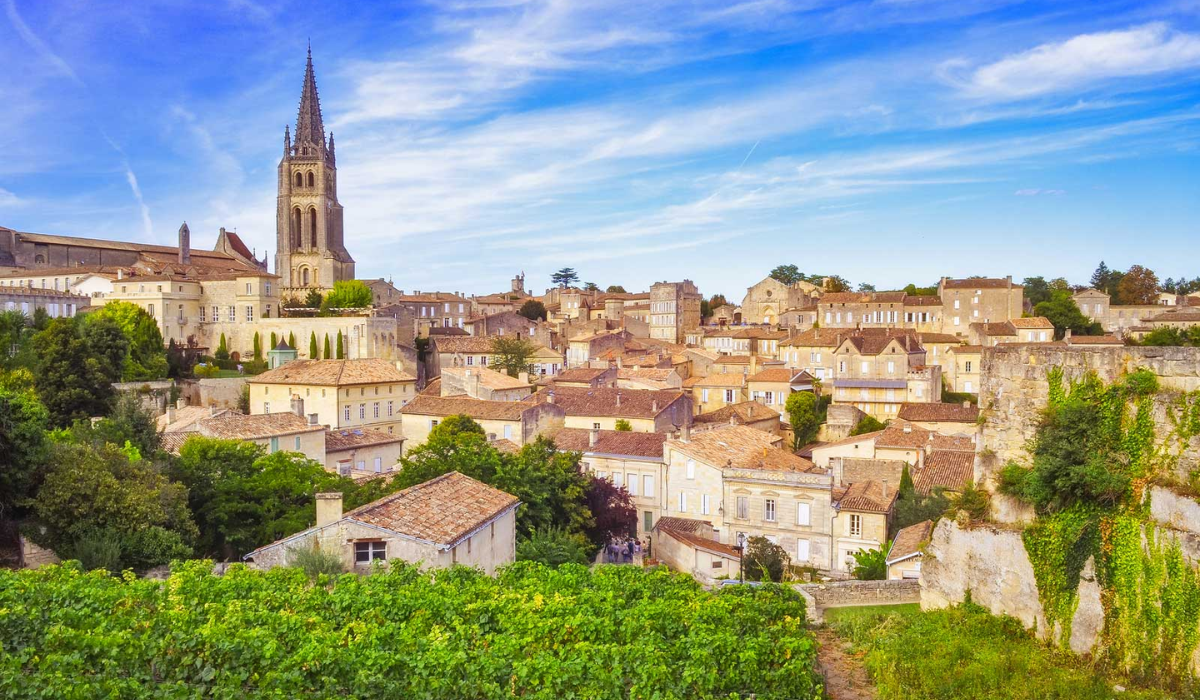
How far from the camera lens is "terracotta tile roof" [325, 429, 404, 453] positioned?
34.6m

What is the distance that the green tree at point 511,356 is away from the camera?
57.7 metres

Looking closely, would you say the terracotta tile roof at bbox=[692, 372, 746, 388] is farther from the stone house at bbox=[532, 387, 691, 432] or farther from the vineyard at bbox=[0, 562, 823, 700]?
the vineyard at bbox=[0, 562, 823, 700]

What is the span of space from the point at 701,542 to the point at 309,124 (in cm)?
7126

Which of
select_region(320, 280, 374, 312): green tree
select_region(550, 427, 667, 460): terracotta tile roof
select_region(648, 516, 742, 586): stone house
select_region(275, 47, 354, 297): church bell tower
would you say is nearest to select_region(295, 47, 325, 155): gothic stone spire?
select_region(275, 47, 354, 297): church bell tower

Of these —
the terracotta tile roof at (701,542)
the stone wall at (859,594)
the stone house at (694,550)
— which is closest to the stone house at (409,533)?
the stone wall at (859,594)

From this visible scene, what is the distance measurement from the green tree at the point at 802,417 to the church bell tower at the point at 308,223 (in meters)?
47.7

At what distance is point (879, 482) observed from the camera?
3319 cm

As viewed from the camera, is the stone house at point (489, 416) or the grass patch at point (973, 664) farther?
the stone house at point (489, 416)

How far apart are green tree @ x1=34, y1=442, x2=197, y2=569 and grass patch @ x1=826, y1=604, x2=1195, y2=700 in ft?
49.9

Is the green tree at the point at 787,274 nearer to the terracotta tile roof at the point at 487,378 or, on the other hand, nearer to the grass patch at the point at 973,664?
the terracotta tile roof at the point at 487,378

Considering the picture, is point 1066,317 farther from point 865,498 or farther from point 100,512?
point 100,512

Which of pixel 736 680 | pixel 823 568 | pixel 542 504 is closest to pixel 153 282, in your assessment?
pixel 542 504

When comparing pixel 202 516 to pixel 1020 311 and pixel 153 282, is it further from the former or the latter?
pixel 1020 311

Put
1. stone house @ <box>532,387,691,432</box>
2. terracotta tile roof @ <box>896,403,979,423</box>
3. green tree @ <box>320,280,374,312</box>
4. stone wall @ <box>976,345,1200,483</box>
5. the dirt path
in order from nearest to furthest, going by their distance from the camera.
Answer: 1. stone wall @ <box>976,345,1200,483</box>
2. the dirt path
3. stone house @ <box>532,387,691,432</box>
4. terracotta tile roof @ <box>896,403,979,423</box>
5. green tree @ <box>320,280,374,312</box>
